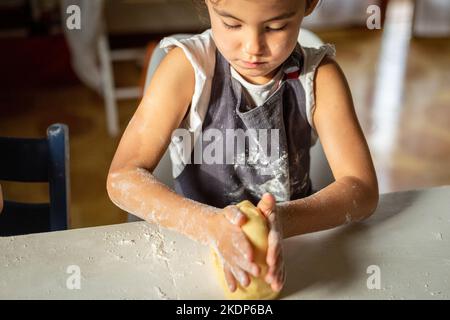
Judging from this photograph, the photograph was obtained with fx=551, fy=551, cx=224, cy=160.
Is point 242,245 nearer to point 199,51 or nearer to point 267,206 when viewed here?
point 267,206

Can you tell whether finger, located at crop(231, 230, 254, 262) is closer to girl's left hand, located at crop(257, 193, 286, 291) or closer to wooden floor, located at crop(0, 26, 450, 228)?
girl's left hand, located at crop(257, 193, 286, 291)

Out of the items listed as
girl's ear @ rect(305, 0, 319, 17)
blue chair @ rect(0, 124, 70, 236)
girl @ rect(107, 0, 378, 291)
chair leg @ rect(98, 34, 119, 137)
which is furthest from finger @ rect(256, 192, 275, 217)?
chair leg @ rect(98, 34, 119, 137)

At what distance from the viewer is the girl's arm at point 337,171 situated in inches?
32.9

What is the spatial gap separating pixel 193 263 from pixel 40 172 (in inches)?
15.3

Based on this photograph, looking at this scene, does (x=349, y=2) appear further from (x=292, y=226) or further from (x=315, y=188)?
(x=292, y=226)

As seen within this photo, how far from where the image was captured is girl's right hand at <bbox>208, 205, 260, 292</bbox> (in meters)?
0.71

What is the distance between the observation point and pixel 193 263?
803mm

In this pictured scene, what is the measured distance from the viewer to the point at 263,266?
728 mm

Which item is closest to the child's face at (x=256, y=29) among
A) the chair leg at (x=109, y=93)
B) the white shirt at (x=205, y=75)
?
the white shirt at (x=205, y=75)

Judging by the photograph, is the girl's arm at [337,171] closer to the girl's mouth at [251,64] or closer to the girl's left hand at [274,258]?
the girl's left hand at [274,258]

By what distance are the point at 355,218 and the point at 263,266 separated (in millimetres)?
231

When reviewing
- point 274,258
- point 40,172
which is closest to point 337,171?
point 274,258
